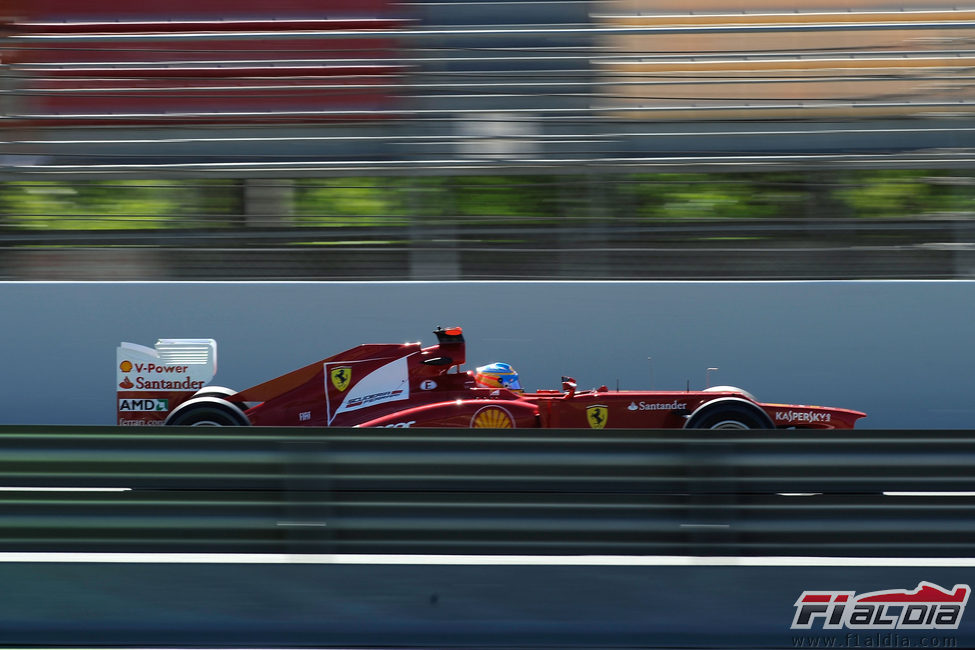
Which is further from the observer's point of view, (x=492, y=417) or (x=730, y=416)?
(x=492, y=417)

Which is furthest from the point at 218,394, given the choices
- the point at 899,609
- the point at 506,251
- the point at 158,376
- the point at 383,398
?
the point at 899,609

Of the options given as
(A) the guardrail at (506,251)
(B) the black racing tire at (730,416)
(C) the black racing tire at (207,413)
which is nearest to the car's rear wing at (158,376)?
(C) the black racing tire at (207,413)

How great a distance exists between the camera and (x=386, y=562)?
310cm

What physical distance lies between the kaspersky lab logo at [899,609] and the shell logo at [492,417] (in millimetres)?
3487

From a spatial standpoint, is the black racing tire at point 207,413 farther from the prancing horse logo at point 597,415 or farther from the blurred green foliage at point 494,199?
the blurred green foliage at point 494,199

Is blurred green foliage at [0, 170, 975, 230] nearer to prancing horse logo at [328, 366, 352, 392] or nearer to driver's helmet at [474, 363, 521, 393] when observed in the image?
driver's helmet at [474, 363, 521, 393]

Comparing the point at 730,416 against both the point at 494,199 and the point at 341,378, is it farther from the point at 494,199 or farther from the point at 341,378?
the point at 494,199

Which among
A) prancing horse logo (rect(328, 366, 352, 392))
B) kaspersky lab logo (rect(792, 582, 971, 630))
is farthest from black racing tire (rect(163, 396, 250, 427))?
kaspersky lab logo (rect(792, 582, 971, 630))

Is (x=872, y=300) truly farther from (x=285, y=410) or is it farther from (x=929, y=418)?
(x=285, y=410)

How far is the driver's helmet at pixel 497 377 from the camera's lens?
698 centimetres

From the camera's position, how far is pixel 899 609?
2.98 m

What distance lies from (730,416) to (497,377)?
176 cm

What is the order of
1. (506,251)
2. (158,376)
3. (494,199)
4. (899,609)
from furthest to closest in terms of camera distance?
1. (494,199)
2. (506,251)
3. (158,376)
4. (899,609)

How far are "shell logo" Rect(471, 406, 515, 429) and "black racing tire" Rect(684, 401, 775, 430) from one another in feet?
3.91
